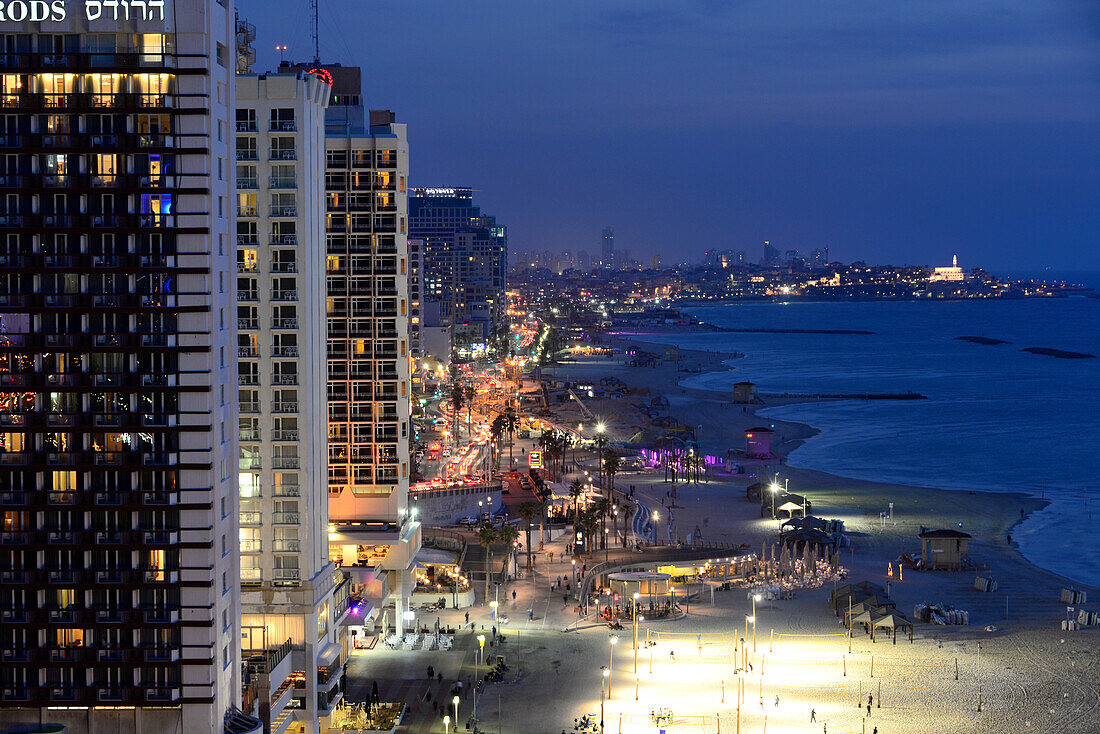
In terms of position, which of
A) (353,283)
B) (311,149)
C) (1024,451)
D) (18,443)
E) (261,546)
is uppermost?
(311,149)

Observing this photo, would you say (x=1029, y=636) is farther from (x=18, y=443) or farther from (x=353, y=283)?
(x=18, y=443)

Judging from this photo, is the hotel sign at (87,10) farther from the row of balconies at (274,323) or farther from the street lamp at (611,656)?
the street lamp at (611,656)

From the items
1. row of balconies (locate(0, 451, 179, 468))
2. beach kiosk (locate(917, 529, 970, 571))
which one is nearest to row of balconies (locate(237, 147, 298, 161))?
row of balconies (locate(0, 451, 179, 468))

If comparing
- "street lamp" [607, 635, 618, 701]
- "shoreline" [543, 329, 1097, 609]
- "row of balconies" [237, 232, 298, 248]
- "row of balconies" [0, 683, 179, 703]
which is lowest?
"shoreline" [543, 329, 1097, 609]

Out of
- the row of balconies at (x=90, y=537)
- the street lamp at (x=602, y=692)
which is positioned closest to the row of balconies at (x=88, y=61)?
the row of balconies at (x=90, y=537)

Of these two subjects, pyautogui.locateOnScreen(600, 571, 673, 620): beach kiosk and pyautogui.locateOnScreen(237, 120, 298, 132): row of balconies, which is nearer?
pyautogui.locateOnScreen(237, 120, 298, 132): row of balconies

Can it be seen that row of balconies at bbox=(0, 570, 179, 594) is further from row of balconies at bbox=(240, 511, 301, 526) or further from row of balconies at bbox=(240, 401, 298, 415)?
row of balconies at bbox=(240, 401, 298, 415)

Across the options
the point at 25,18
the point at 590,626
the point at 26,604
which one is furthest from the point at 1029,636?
the point at 25,18
